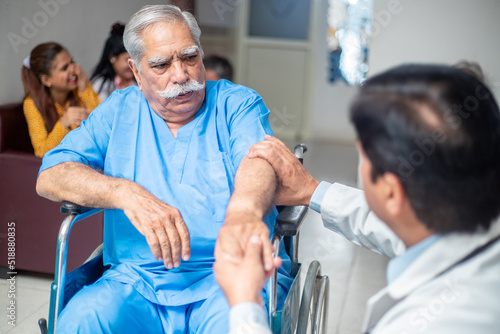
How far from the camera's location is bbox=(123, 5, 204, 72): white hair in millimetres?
1529

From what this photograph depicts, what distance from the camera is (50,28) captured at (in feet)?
10.4

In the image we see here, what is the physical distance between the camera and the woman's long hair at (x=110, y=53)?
3.11 meters

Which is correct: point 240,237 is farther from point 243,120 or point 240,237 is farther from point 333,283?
point 333,283

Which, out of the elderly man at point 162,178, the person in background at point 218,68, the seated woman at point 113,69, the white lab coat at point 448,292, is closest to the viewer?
the white lab coat at point 448,292

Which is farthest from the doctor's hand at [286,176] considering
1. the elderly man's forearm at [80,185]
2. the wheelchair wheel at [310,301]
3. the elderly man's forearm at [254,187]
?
the elderly man's forearm at [80,185]

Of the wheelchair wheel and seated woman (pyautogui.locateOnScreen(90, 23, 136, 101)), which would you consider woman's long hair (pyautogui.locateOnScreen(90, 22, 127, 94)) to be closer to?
seated woman (pyautogui.locateOnScreen(90, 23, 136, 101))

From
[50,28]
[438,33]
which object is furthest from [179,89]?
[438,33]

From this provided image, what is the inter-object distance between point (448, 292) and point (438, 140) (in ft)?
0.71

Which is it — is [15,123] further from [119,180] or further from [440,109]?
[440,109]

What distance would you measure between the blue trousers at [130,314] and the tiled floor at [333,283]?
0.99 metres

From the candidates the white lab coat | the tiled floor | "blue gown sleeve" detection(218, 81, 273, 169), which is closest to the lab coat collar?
the white lab coat

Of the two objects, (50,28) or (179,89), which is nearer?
(179,89)

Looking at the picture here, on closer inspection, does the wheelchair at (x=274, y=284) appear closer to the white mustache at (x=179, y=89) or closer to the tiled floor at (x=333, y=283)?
the white mustache at (x=179, y=89)

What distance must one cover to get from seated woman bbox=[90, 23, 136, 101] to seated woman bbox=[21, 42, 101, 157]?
0.28 metres
